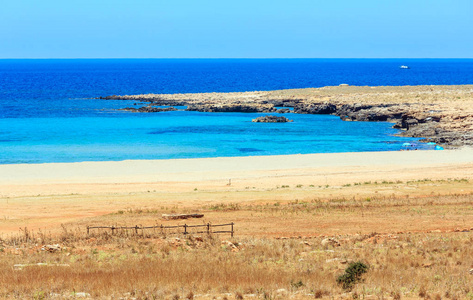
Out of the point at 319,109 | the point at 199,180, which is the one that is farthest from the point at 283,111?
the point at 199,180

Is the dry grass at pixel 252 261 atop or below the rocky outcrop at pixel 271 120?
below

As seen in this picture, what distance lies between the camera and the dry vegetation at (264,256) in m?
13.1

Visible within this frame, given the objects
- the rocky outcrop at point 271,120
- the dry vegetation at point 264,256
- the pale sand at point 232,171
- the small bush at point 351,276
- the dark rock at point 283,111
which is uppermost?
the dark rock at point 283,111

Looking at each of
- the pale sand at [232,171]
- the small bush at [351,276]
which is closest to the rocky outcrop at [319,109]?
the pale sand at [232,171]

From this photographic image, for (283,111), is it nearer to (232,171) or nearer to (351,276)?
(232,171)

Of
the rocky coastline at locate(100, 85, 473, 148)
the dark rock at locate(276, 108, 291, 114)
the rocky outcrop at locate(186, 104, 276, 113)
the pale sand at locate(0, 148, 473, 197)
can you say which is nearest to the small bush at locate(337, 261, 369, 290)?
the pale sand at locate(0, 148, 473, 197)

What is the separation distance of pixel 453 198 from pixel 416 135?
108ft

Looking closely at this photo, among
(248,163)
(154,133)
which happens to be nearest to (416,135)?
(248,163)

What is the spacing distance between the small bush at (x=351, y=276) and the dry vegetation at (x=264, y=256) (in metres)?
0.15

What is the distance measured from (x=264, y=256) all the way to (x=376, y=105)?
62995 mm

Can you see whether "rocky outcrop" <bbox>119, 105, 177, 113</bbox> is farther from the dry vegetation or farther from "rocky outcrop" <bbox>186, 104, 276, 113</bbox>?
the dry vegetation

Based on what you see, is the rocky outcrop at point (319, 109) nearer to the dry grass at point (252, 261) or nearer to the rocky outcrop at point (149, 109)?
the rocky outcrop at point (149, 109)

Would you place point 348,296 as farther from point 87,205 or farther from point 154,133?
point 154,133

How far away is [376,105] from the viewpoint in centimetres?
7669
